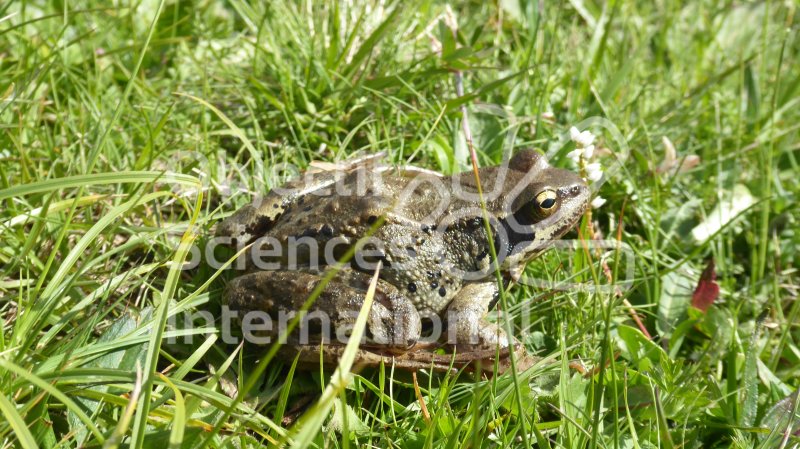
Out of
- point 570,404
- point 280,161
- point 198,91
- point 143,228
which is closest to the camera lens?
point 570,404

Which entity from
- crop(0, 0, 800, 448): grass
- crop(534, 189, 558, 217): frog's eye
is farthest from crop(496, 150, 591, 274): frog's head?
crop(0, 0, 800, 448): grass

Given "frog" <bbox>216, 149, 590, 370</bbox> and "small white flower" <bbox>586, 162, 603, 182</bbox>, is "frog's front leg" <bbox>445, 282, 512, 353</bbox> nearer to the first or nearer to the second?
"frog" <bbox>216, 149, 590, 370</bbox>

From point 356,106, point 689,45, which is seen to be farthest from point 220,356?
point 689,45

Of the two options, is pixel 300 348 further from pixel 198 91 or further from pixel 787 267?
pixel 787 267

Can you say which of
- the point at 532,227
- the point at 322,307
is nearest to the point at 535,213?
the point at 532,227

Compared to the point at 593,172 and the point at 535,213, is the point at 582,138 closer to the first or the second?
the point at 593,172

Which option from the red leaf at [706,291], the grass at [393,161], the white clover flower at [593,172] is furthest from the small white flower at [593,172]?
the red leaf at [706,291]

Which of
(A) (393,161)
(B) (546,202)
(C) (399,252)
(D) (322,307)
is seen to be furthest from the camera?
(A) (393,161)
